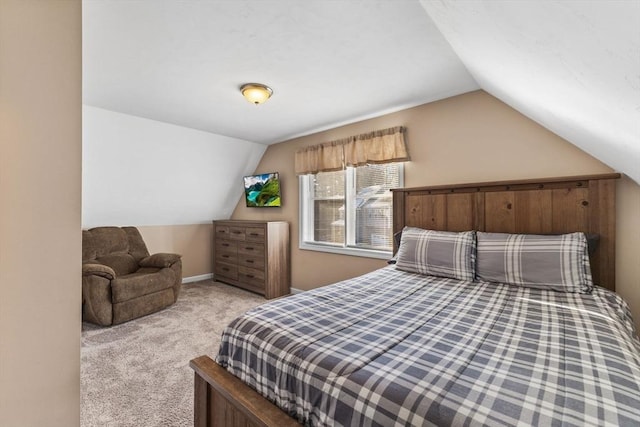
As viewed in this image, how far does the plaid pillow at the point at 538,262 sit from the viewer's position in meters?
1.78

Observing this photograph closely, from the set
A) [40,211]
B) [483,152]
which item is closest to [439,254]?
[483,152]

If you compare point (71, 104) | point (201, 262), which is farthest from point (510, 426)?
point (201, 262)

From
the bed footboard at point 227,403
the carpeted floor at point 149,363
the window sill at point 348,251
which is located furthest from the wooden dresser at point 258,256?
the bed footboard at point 227,403

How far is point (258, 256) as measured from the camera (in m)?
4.05

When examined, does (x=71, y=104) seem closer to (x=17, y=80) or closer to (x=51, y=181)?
(x=17, y=80)

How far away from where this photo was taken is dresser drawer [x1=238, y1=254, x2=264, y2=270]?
158 inches

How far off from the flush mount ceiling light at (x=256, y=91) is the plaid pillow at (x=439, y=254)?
1.82 meters

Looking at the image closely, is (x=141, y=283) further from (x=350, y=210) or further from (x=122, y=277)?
(x=350, y=210)

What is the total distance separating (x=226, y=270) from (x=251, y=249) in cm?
81

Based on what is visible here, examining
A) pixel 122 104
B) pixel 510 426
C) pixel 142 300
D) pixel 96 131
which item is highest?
pixel 122 104

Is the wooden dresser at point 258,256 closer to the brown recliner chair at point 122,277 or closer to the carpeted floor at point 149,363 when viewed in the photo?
the carpeted floor at point 149,363

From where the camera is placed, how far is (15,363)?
944 millimetres

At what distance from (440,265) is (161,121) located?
3502 millimetres

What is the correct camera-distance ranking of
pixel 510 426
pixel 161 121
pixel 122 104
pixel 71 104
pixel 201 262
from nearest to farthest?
pixel 510 426
pixel 71 104
pixel 122 104
pixel 161 121
pixel 201 262
